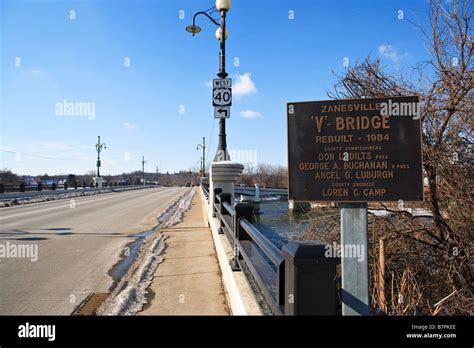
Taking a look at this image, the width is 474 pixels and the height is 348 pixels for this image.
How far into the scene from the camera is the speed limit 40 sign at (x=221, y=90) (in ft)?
28.3

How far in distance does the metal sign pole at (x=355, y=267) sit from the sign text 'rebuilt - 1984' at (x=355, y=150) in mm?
282

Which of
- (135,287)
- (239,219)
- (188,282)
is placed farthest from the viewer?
(188,282)

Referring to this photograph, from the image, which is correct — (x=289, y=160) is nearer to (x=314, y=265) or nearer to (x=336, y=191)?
(x=336, y=191)

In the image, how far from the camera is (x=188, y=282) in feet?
17.8

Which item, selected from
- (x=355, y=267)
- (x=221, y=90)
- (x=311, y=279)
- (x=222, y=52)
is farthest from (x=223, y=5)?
(x=311, y=279)

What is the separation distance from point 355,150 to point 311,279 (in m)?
1.56

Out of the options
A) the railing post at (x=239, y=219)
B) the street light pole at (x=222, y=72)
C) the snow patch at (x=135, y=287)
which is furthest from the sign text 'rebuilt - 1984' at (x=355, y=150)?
the street light pole at (x=222, y=72)

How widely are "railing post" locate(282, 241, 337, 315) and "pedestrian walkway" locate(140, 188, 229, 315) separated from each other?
2115 millimetres

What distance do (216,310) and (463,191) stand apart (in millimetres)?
4999

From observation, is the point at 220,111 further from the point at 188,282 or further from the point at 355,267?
the point at 355,267

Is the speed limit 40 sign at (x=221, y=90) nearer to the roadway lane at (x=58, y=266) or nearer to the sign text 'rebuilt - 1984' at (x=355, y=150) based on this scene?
the roadway lane at (x=58, y=266)

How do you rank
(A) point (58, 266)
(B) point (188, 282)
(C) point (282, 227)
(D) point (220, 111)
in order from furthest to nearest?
(C) point (282, 227)
(D) point (220, 111)
(A) point (58, 266)
(B) point (188, 282)
